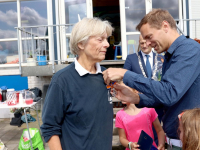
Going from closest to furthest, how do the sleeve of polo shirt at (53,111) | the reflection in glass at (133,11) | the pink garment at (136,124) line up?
the sleeve of polo shirt at (53,111)
the pink garment at (136,124)
the reflection in glass at (133,11)

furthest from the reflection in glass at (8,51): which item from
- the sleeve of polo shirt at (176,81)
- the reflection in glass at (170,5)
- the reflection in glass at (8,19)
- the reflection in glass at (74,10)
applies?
the sleeve of polo shirt at (176,81)

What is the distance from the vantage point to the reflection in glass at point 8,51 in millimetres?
7695

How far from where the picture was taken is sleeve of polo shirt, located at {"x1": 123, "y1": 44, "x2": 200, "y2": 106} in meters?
1.37

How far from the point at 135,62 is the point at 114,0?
20.4 feet

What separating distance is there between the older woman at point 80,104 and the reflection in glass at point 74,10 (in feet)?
17.7

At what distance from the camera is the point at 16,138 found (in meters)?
5.32

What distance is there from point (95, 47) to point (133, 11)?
17.3 feet

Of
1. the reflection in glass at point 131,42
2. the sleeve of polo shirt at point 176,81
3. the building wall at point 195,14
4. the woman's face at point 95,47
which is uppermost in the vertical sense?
the building wall at point 195,14

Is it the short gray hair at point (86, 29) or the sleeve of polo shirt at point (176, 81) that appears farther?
the short gray hair at point (86, 29)

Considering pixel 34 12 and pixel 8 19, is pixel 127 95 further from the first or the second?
pixel 8 19

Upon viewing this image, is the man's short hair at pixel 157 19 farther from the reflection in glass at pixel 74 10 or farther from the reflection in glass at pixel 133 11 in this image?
the reflection in glass at pixel 74 10

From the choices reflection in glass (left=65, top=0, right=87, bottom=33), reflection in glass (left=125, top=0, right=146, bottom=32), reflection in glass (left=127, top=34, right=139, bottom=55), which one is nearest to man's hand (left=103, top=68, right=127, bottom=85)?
reflection in glass (left=127, top=34, right=139, bottom=55)

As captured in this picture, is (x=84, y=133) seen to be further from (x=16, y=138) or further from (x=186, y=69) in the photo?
(x=16, y=138)

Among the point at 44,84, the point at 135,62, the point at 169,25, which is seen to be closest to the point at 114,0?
the point at 44,84
